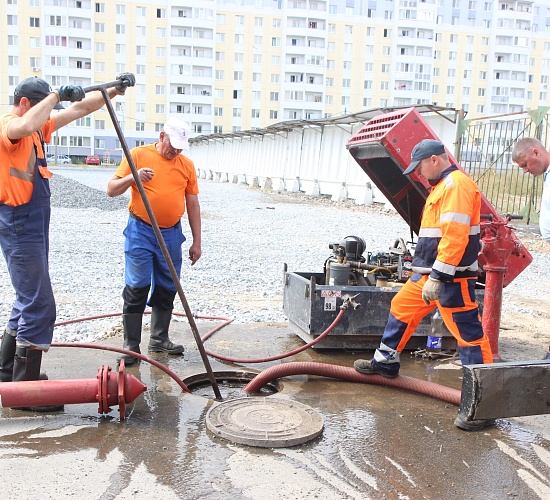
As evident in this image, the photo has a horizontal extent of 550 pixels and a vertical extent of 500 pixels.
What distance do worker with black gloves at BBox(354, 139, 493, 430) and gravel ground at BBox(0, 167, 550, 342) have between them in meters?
2.09

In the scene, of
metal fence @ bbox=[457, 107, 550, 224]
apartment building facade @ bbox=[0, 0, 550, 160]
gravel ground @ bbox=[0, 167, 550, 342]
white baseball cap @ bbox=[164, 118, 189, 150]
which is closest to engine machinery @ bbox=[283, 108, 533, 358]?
gravel ground @ bbox=[0, 167, 550, 342]

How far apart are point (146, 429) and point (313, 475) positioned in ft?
3.49

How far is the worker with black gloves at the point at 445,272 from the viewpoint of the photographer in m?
3.82

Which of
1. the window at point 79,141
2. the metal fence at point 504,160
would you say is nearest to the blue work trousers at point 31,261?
the metal fence at point 504,160

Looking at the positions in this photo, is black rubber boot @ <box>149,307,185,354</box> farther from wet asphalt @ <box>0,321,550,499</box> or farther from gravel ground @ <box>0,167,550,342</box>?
gravel ground @ <box>0,167,550,342</box>

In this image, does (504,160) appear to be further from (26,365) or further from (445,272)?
(26,365)

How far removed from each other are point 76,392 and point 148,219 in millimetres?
1579

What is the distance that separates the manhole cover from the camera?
3.29 meters

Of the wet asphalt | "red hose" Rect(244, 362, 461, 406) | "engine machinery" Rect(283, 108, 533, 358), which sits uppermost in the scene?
"engine machinery" Rect(283, 108, 533, 358)

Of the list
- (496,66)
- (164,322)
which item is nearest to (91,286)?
(164,322)

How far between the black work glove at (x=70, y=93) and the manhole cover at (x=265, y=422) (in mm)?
2069

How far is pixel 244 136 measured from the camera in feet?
129

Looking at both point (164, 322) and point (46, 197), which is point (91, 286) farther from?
point (46, 197)

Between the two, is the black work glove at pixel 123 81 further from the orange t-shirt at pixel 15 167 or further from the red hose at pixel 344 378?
the red hose at pixel 344 378
